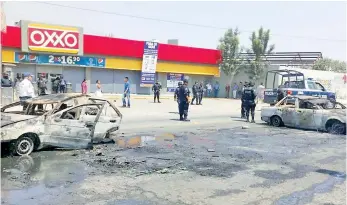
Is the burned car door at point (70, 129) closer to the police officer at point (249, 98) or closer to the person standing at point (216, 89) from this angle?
the police officer at point (249, 98)

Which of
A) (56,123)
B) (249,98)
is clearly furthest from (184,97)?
(56,123)

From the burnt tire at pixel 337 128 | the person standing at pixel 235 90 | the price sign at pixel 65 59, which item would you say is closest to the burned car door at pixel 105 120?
the burnt tire at pixel 337 128

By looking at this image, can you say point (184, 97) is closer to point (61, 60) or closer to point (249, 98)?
point (249, 98)

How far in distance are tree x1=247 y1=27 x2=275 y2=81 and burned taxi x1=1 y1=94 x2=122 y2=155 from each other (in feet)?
90.5

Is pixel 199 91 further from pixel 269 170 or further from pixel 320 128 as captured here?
pixel 269 170

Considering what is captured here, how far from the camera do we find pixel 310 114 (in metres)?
13.5

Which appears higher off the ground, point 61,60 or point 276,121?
point 61,60

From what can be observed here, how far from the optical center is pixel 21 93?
12984 millimetres

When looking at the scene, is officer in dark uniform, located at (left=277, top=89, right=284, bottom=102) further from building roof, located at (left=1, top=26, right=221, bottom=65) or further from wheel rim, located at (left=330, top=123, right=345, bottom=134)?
building roof, located at (left=1, top=26, right=221, bottom=65)

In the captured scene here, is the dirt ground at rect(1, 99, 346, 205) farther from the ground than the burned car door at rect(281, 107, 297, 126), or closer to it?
closer to it

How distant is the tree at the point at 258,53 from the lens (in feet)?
117

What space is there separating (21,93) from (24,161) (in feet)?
19.9

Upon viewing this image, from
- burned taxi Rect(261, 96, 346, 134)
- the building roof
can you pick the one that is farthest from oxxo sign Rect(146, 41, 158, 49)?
burned taxi Rect(261, 96, 346, 134)

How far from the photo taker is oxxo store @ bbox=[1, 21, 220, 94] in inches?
1032
